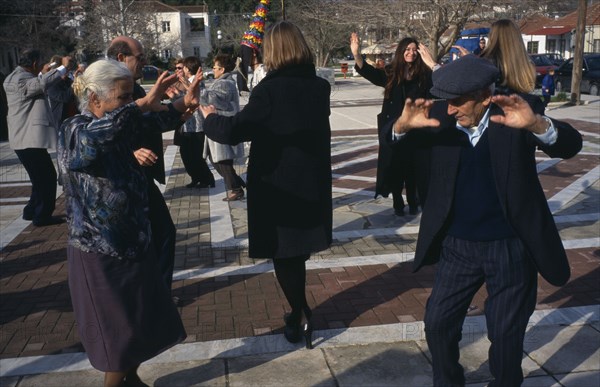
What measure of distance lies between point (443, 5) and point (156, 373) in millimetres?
17289

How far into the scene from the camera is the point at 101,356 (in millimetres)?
3031

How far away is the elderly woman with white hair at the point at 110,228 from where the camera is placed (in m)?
2.88

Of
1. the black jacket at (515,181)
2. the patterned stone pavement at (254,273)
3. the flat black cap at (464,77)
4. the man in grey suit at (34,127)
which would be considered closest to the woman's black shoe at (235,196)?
the patterned stone pavement at (254,273)

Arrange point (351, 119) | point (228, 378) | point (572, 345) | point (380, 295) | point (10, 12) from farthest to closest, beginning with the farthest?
point (10, 12) → point (351, 119) → point (380, 295) → point (572, 345) → point (228, 378)

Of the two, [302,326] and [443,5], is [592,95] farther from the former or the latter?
[302,326]

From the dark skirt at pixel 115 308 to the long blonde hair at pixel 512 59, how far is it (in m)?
1.96

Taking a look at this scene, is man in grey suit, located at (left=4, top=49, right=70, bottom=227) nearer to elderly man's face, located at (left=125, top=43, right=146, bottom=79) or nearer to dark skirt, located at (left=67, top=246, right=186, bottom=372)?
elderly man's face, located at (left=125, top=43, right=146, bottom=79)

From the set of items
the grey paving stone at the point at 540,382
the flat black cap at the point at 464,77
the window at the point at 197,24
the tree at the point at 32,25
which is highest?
the window at the point at 197,24

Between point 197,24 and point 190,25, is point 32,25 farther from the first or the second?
point 197,24

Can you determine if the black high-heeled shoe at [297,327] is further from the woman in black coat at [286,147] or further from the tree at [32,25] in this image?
the tree at [32,25]

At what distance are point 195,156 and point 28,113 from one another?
7.88 feet

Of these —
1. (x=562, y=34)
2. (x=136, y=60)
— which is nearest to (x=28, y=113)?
(x=136, y=60)

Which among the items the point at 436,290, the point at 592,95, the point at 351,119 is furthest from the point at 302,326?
the point at 592,95

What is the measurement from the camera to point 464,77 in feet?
9.08
